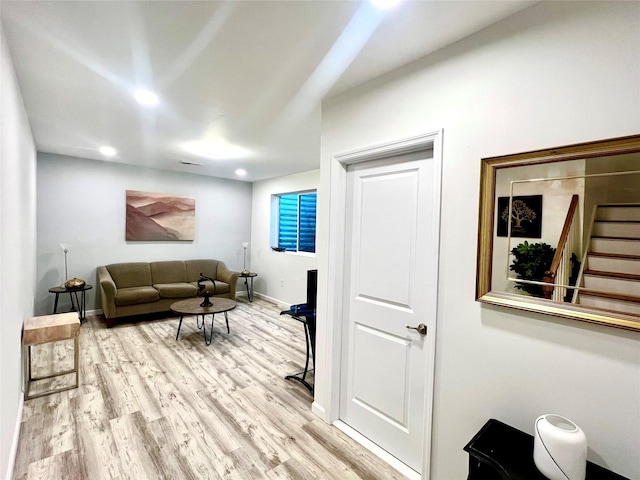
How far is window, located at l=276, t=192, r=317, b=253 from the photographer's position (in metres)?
5.61

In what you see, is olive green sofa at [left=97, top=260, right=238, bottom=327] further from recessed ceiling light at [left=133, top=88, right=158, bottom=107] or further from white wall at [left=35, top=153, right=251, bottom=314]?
recessed ceiling light at [left=133, top=88, right=158, bottom=107]

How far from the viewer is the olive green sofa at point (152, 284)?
430cm

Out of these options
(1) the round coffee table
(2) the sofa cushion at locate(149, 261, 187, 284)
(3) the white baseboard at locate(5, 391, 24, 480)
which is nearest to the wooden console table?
(3) the white baseboard at locate(5, 391, 24, 480)

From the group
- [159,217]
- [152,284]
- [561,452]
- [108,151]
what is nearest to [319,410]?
[561,452]

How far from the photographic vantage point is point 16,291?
2.07 m

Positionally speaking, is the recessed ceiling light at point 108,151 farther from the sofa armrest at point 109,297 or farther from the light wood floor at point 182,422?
the light wood floor at point 182,422

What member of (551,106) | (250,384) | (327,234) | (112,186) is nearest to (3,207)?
(327,234)

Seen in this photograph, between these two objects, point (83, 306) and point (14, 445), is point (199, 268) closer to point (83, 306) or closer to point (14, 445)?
point (83, 306)

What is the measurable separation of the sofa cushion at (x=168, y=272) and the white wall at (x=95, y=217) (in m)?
0.25

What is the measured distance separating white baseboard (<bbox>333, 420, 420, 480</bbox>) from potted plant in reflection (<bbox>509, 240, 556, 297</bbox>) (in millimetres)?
1310

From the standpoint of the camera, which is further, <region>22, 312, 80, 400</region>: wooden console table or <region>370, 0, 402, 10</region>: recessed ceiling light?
<region>22, 312, 80, 400</region>: wooden console table

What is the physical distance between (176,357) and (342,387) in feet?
6.87

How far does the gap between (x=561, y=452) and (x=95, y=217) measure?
5.94m

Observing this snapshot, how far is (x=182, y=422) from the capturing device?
2.23 meters
